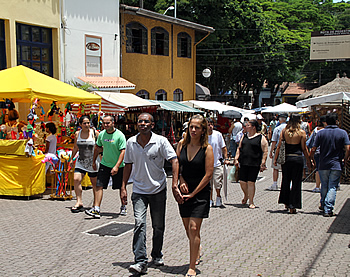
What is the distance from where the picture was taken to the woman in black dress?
491 cm

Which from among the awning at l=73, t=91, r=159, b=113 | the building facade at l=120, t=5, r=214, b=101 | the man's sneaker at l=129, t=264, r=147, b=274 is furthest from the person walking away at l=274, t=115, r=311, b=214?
the building facade at l=120, t=5, r=214, b=101

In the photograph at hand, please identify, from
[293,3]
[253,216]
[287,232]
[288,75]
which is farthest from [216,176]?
[293,3]

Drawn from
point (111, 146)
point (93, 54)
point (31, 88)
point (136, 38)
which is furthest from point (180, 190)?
point (136, 38)

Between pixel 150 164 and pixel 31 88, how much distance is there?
18.0 ft

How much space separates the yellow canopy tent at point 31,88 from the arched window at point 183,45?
15.2 meters

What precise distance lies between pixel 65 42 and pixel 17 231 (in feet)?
39.5

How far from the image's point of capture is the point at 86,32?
61.8 ft

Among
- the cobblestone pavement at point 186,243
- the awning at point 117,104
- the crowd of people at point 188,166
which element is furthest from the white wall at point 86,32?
the crowd of people at point 188,166

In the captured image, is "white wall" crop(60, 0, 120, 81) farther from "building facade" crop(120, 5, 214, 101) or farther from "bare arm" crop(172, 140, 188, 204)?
"bare arm" crop(172, 140, 188, 204)

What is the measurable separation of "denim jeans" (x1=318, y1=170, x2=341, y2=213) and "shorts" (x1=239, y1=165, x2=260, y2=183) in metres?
1.23

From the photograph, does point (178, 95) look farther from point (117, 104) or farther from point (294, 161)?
point (294, 161)

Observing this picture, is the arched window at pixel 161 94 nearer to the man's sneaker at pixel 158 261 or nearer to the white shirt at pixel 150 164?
the white shirt at pixel 150 164

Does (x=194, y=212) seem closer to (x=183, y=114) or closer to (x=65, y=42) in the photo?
(x=65, y=42)

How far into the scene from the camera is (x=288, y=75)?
125ft
